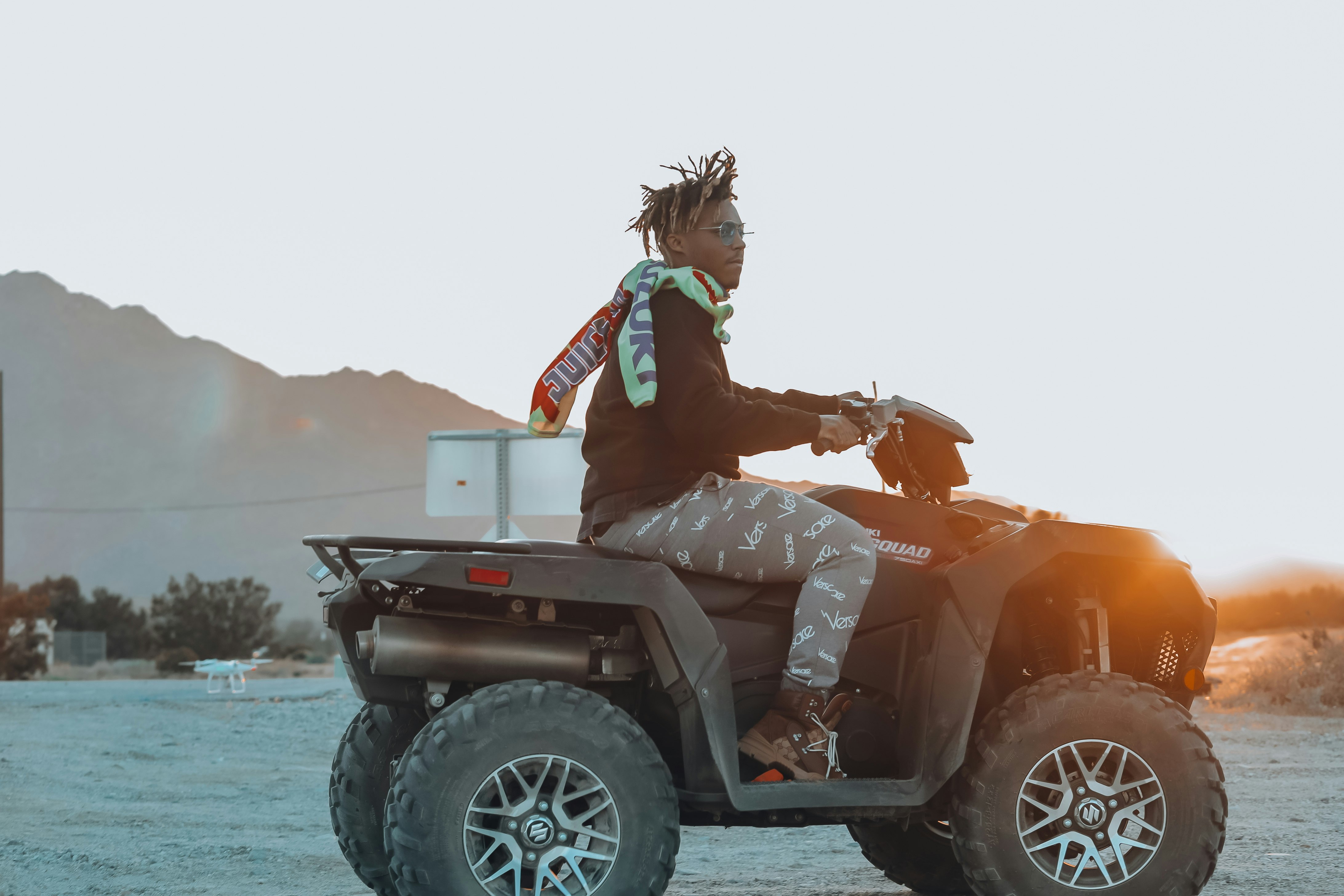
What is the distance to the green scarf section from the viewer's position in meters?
4.57

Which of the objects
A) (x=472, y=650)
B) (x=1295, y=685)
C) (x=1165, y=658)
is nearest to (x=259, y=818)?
(x=472, y=650)

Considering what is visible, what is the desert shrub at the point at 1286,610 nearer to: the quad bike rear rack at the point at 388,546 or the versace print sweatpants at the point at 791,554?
the versace print sweatpants at the point at 791,554

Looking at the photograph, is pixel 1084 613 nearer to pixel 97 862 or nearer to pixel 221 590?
pixel 97 862

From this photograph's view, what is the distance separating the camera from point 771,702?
4.68 m

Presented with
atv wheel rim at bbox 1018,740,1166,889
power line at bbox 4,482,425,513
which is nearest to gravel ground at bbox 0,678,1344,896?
atv wheel rim at bbox 1018,740,1166,889

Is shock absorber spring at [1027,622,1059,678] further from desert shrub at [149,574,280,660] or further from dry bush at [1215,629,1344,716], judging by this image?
desert shrub at [149,574,280,660]

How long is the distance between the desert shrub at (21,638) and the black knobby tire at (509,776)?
113 ft

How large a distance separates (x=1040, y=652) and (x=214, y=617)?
203 feet

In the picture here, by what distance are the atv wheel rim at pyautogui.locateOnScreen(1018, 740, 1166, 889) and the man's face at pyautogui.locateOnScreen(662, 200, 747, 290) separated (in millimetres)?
2041

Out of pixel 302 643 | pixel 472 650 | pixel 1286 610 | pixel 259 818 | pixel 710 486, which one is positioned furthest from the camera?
pixel 302 643

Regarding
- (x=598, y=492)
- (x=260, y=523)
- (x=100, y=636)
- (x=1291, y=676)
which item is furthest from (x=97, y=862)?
(x=260, y=523)

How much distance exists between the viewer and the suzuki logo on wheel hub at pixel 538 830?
4117mm

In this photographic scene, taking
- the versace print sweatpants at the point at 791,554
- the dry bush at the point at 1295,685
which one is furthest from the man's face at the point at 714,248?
the dry bush at the point at 1295,685

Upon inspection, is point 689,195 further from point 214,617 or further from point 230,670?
point 214,617
